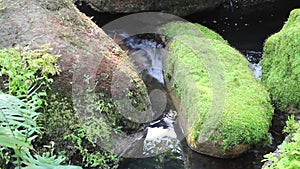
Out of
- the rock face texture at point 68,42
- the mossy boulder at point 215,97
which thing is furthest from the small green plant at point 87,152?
the mossy boulder at point 215,97

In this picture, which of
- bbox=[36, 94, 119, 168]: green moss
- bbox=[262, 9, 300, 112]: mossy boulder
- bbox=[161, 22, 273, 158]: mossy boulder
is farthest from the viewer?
bbox=[262, 9, 300, 112]: mossy boulder

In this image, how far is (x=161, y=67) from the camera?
5.72m

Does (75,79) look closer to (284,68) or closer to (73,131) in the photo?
(73,131)

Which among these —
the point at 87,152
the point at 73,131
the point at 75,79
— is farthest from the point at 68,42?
the point at 87,152

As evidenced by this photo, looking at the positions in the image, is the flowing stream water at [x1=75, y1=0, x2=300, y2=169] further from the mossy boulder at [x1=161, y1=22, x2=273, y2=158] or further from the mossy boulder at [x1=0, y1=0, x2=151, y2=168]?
the mossy boulder at [x1=0, y1=0, x2=151, y2=168]

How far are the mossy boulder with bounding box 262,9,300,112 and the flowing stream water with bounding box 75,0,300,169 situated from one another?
0.23m

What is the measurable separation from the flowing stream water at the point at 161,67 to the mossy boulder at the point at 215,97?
12 cm

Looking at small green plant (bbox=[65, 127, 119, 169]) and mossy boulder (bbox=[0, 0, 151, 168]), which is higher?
Answer: mossy boulder (bbox=[0, 0, 151, 168])

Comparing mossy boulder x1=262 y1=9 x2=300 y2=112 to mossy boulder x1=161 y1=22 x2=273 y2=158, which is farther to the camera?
mossy boulder x1=262 y1=9 x2=300 y2=112

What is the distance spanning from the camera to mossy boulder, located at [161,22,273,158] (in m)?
4.04

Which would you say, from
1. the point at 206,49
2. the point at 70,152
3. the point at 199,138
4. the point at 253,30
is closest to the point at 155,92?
the point at 206,49

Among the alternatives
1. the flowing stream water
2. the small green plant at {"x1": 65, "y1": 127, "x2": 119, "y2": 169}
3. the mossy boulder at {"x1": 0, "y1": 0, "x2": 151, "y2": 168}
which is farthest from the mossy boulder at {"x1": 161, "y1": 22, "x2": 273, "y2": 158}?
the small green plant at {"x1": 65, "y1": 127, "x2": 119, "y2": 169}

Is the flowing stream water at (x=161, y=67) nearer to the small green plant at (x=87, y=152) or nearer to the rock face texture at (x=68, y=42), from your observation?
the small green plant at (x=87, y=152)

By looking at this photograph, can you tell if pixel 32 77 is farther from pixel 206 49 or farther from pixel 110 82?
pixel 206 49
